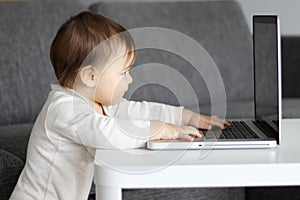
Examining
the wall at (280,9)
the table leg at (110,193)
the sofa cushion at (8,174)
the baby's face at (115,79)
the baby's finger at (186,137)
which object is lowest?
the sofa cushion at (8,174)

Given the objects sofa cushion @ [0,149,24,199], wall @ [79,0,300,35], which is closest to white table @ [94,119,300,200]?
sofa cushion @ [0,149,24,199]

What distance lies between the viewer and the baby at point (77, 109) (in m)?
1.40

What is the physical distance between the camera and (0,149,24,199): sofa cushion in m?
1.74

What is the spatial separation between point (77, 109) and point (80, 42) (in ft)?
0.46

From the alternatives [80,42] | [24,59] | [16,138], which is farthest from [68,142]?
[24,59]

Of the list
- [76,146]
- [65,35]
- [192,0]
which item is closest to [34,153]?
[76,146]

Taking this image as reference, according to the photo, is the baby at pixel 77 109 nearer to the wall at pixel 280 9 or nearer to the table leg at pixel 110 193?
the table leg at pixel 110 193

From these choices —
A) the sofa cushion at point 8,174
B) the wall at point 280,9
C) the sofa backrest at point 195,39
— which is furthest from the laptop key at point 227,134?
the wall at point 280,9

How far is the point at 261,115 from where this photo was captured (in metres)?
1.62

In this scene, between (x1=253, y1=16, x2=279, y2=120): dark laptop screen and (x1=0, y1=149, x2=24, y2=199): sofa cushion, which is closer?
(x1=253, y1=16, x2=279, y2=120): dark laptop screen

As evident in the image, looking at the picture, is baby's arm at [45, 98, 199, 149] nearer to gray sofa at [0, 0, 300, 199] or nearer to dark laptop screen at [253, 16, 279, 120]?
dark laptop screen at [253, 16, 279, 120]

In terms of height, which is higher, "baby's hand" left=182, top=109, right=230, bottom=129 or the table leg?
"baby's hand" left=182, top=109, right=230, bottom=129

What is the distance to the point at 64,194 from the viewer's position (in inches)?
56.8

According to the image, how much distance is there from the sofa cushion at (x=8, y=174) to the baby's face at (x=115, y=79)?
1.32 feet
